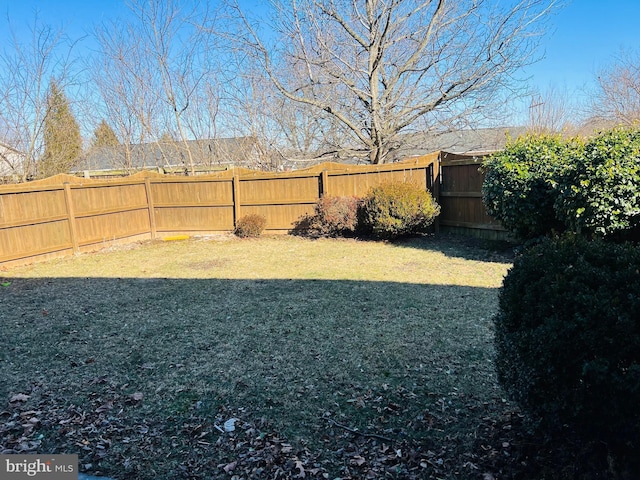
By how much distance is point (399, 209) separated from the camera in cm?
869

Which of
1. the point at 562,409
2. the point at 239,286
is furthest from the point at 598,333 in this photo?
the point at 239,286

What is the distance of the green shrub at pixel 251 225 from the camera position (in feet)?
34.5

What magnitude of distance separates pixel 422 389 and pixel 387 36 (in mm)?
10009

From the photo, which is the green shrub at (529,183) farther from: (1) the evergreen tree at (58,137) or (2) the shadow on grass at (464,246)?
(1) the evergreen tree at (58,137)

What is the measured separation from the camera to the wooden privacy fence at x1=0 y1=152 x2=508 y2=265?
8000 mm

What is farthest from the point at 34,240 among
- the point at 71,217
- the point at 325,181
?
the point at 325,181

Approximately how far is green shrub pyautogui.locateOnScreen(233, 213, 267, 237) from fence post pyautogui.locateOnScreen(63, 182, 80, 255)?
3.77 metres

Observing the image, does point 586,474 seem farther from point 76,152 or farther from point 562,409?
point 76,152

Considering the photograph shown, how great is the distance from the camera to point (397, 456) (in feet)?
7.07

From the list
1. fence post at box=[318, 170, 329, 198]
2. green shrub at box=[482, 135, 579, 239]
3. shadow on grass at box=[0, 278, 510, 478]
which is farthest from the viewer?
fence post at box=[318, 170, 329, 198]

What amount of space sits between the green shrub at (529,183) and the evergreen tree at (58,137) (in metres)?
11.1

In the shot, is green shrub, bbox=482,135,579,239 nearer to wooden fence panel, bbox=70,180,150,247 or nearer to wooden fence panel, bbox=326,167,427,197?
wooden fence panel, bbox=326,167,427,197

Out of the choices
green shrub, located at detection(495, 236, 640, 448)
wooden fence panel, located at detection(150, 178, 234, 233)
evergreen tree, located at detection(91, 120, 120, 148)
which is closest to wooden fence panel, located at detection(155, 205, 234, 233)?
wooden fence panel, located at detection(150, 178, 234, 233)

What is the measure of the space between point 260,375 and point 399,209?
6.19 meters
